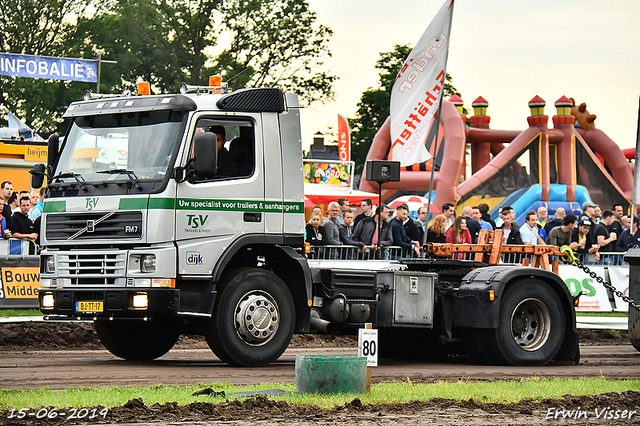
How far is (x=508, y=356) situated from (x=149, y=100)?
18.7 ft

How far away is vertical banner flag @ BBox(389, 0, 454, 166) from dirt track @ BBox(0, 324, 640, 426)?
3827 mm

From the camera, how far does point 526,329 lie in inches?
560

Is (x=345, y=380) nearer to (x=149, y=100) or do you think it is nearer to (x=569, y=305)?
(x=149, y=100)

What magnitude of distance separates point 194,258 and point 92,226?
4.01 ft

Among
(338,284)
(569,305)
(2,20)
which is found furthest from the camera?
(2,20)

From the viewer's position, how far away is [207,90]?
42.5 feet

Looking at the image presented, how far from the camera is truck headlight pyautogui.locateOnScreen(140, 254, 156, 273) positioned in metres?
11.8

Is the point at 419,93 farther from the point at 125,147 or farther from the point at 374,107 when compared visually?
the point at 374,107

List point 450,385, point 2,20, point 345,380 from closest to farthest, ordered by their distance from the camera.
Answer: point 345,380 → point 450,385 → point 2,20

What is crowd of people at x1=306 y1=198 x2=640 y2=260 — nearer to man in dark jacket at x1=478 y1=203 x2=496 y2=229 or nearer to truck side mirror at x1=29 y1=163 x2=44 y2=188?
man in dark jacket at x1=478 y1=203 x2=496 y2=229

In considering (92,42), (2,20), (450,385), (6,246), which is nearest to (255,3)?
(92,42)

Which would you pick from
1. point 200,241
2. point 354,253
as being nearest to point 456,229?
point 354,253

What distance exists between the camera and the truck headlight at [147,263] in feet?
38.8

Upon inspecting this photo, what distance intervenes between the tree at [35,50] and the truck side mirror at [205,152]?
4454 cm
